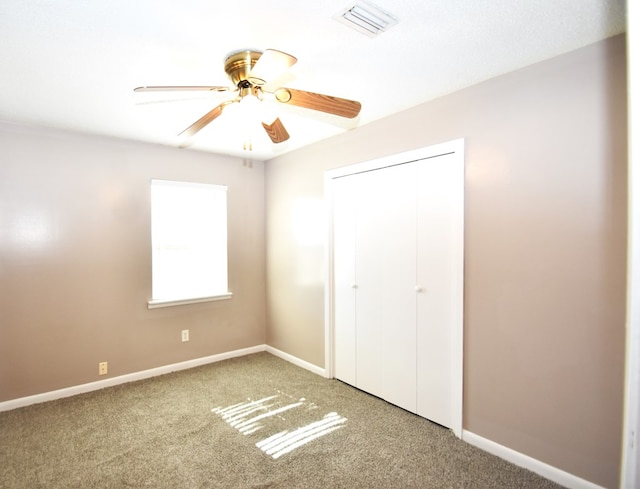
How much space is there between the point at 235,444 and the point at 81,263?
84.2 inches

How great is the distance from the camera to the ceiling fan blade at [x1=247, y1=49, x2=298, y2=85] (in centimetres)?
144

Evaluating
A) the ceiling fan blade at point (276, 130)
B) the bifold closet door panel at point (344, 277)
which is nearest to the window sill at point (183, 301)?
the bifold closet door panel at point (344, 277)

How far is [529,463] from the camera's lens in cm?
207

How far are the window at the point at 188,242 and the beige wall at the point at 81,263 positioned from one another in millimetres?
104

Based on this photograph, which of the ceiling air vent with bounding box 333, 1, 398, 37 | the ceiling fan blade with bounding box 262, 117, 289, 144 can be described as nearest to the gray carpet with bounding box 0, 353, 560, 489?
the ceiling fan blade with bounding box 262, 117, 289, 144

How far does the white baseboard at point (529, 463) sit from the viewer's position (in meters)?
1.90

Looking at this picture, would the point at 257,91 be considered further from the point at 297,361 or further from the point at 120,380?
the point at 120,380

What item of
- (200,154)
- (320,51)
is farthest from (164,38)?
(200,154)

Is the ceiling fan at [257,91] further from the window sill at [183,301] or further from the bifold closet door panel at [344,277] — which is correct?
the window sill at [183,301]

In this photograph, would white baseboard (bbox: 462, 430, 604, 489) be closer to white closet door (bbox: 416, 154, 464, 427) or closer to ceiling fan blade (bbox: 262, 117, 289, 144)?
white closet door (bbox: 416, 154, 464, 427)

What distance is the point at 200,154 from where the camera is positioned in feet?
12.6

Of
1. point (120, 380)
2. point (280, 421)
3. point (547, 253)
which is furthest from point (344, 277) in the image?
point (120, 380)

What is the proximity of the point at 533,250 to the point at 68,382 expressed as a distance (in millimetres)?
3838

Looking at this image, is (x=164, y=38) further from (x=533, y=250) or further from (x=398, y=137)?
(x=533, y=250)
